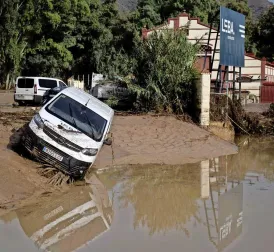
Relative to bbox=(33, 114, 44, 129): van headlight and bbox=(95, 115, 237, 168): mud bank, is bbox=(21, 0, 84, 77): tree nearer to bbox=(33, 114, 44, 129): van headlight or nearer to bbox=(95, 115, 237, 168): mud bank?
bbox=(95, 115, 237, 168): mud bank

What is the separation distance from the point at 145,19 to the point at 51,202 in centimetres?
5192

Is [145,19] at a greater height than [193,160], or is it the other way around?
[145,19]

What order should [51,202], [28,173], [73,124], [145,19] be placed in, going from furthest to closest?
[145,19] → [73,124] → [28,173] → [51,202]

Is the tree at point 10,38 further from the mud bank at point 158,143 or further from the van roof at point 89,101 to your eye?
the van roof at point 89,101

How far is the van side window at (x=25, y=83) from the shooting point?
91.9 ft

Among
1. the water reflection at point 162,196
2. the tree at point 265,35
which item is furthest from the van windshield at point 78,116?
the tree at point 265,35

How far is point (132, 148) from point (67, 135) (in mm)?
5165

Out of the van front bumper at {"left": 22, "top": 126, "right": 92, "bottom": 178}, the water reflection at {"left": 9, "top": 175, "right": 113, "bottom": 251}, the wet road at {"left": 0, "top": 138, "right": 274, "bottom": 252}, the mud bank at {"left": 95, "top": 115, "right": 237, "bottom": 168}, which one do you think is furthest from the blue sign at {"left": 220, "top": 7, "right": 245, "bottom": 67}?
the water reflection at {"left": 9, "top": 175, "right": 113, "bottom": 251}

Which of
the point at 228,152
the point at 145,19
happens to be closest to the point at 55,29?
the point at 145,19

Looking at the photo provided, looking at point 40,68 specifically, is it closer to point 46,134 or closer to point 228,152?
point 228,152

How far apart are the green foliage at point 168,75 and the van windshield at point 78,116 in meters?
8.94

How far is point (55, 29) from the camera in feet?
170

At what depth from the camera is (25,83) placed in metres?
28.2

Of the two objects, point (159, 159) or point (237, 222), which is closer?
point (237, 222)
